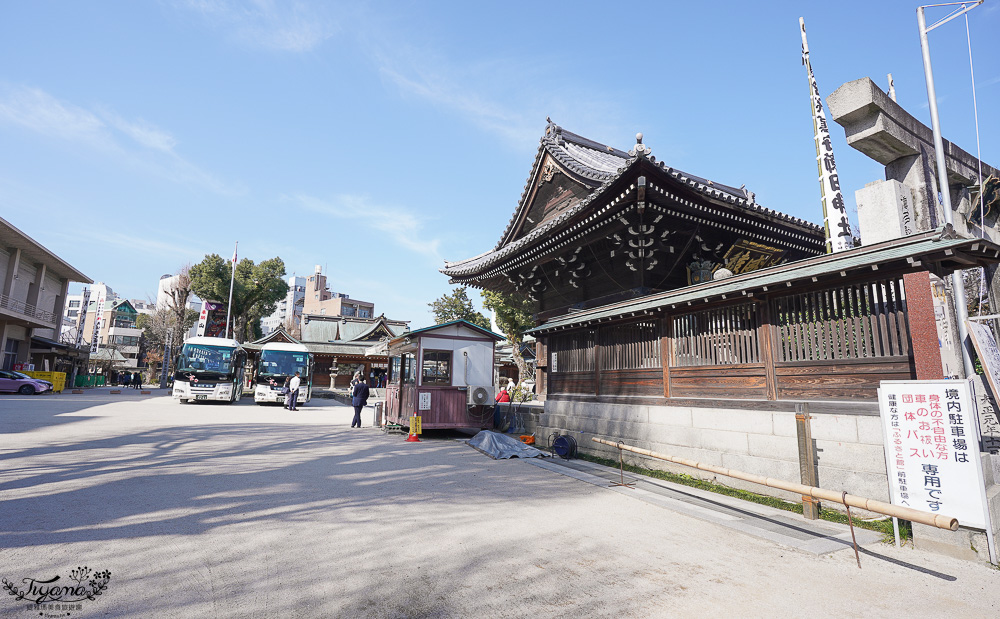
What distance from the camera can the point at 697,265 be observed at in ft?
38.5

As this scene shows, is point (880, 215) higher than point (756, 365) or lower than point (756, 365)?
higher

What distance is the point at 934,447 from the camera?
474 centimetres

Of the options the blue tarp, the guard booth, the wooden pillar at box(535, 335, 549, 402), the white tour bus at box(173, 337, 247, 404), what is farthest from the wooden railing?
the white tour bus at box(173, 337, 247, 404)

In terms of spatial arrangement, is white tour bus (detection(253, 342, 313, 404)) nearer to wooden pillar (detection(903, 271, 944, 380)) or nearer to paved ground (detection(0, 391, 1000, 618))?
paved ground (detection(0, 391, 1000, 618))

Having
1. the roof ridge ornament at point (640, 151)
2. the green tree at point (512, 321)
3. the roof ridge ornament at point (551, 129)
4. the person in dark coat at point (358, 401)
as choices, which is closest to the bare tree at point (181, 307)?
the green tree at point (512, 321)

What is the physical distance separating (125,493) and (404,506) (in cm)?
360

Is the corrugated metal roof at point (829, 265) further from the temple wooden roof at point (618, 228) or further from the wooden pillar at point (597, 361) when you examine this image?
the temple wooden roof at point (618, 228)

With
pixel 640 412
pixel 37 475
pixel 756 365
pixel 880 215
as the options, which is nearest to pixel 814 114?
pixel 880 215

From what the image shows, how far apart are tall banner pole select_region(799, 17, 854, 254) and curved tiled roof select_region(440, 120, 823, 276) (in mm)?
1083

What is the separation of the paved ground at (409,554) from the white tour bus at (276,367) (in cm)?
1777

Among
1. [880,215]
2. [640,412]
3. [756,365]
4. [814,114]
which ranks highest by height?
[814,114]

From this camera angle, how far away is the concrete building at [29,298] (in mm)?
28625

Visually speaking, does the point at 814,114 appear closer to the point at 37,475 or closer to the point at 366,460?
the point at 366,460

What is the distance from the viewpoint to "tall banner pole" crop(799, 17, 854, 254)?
9.48 meters
